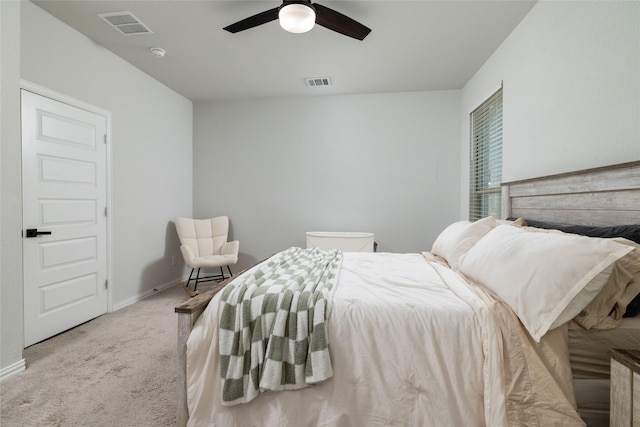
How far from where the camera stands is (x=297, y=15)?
6.09ft

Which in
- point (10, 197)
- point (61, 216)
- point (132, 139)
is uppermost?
point (132, 139)

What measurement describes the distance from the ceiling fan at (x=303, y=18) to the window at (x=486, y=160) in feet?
5.70

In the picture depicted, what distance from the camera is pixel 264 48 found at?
2.87m

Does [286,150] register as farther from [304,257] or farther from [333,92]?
[304,257]

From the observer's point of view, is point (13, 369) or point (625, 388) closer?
point (625, 388)

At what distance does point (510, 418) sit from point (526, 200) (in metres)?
1.68

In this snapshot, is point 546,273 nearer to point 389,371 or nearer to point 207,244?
point 389,371

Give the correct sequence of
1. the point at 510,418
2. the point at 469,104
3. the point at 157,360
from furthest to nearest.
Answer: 1. the point at 469,104
2. the point at 157,360
3. the point at 510,418

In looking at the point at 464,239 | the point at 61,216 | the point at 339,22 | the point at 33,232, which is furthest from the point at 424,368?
the point at 61,216

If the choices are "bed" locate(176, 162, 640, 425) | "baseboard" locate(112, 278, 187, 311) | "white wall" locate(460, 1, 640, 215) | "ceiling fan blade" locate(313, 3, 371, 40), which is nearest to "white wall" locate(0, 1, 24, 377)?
"baseboard" locate(112, 278, 187, 311)

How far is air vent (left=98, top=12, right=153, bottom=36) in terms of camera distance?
236 centimetres

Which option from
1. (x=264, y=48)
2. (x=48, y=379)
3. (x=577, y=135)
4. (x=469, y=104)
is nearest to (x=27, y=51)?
(x=264, y=48)

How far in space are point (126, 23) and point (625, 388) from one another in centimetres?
379

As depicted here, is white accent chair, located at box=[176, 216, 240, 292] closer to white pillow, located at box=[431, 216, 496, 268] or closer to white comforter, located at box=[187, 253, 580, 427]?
white comforter, located at box=[187, 253, 580, 427]
